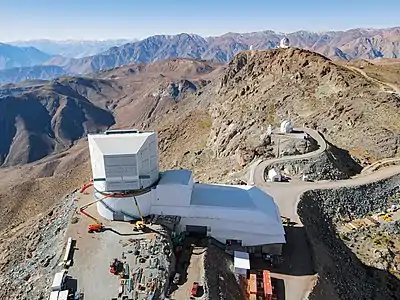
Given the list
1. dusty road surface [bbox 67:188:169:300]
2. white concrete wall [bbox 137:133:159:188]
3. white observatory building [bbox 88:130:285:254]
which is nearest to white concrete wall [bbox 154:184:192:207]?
white observatory building [bbox 88:130:285:254]

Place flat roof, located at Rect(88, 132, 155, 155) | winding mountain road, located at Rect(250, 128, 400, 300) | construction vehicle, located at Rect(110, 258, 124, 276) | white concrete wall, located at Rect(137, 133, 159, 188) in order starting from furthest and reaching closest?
white concrete wall, located at Rect(137, 133, 159, 188) → flat roof, located at Rect(88, 132, 155, 155) → winding mountain road, located at Rect(250, 128, 400, 300) → construction vehicle, located at Rect(110, 258, 124, 276)

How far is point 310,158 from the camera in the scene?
46406 millimetres

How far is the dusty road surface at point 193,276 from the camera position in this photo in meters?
23.8

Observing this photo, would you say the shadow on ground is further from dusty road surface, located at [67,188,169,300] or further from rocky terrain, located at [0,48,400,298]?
rocky terrain, located at [0,48,400,298]

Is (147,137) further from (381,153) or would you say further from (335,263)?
(381,153)

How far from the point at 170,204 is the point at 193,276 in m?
6.67

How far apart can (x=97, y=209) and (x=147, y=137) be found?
7.91m

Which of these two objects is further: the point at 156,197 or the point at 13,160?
the point at 13,160

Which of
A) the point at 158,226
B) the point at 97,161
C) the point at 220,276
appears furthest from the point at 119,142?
the point at 220,276

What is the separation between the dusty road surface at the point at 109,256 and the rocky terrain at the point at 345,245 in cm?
1158

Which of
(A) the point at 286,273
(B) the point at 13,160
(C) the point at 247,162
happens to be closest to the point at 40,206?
(C) the point at 247,162

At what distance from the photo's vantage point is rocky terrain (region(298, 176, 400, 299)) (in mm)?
29566

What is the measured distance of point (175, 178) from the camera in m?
31.0

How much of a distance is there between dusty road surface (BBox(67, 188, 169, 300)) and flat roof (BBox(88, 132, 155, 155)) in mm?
6026
